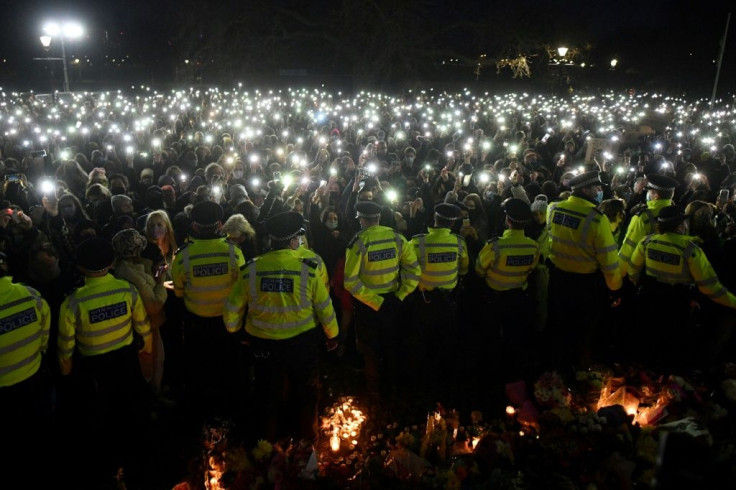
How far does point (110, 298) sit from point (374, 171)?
6342 millimetres

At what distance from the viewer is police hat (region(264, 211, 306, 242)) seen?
4027 millimetres

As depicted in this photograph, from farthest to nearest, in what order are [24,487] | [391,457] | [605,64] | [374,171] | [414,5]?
[605,64] < [414,5] < [374,171] < [24,487] < [391,457]

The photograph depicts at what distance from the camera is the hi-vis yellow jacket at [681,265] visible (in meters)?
4.84

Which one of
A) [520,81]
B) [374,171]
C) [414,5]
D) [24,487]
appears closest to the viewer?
[24,487]

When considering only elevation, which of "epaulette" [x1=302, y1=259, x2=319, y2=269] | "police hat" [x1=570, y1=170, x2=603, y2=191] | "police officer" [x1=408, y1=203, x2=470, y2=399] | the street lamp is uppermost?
the street lamp

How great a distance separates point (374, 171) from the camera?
955cm

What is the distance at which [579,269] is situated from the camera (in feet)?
17.2

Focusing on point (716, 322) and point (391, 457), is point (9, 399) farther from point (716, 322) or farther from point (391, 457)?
point (716, 322)

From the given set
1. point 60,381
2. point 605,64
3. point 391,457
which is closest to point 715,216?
point 391,457

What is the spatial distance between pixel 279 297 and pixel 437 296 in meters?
1.93

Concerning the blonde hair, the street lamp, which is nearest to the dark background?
the street lamp

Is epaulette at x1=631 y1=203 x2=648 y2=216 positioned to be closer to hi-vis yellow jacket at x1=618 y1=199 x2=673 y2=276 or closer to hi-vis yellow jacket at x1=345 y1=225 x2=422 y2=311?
hi-vis yellow jacket at x1=618 y1=199 x2=673 y2=276

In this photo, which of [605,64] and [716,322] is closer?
[716,322]

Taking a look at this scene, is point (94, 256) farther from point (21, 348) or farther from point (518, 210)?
point (518, 210)
